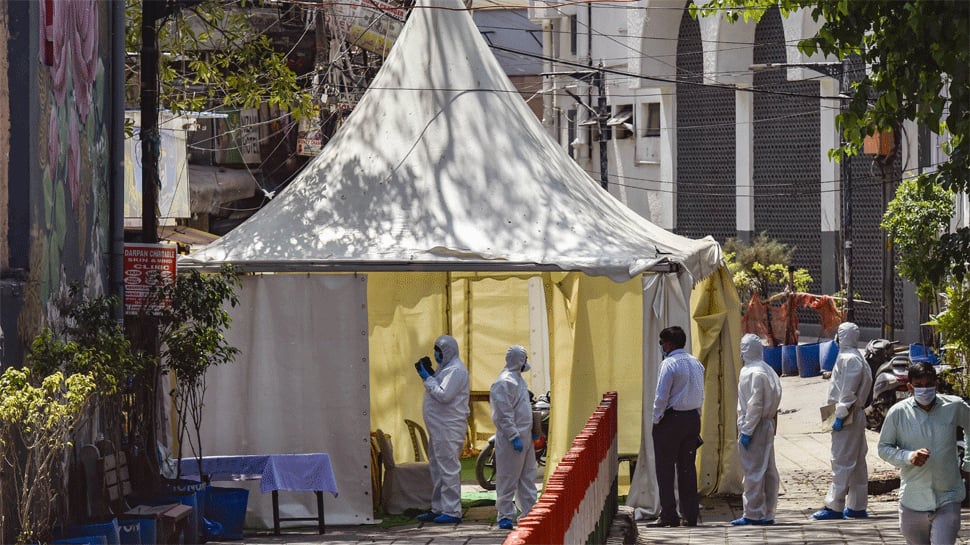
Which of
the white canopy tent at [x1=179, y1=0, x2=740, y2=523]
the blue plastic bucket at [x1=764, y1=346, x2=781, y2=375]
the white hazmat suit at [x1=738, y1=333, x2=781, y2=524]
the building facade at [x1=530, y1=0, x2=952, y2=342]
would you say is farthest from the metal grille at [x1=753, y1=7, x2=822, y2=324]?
the white hazmat suit at [x1=738, y1=333, x2=781, y2=524]

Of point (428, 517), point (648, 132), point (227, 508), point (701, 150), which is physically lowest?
point (428, 517)

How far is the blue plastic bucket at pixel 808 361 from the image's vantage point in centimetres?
2520

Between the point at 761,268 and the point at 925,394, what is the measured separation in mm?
20127

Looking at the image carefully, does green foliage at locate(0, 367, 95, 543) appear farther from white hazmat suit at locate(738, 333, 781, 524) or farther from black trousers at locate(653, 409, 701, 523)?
white hazmat suit at locate(738, 333, 781, 524)

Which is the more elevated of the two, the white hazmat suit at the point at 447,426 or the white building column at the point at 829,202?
the white building column at the point at 829,202

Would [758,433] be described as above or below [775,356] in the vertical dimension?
above

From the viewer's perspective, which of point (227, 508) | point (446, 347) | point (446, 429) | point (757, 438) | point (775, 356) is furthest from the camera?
point (775, 356)

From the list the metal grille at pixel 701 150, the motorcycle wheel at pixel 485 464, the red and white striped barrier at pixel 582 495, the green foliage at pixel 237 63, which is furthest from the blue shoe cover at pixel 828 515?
the metal grille at pixel 701 150

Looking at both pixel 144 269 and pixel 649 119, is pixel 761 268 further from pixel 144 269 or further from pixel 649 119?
pixel 144 269

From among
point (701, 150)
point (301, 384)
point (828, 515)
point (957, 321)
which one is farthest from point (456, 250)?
point (701, 150)

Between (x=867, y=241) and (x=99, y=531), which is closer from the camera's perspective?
(x=99, y=531)

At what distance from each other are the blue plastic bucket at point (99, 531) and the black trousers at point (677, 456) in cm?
495

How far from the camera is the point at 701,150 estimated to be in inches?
1442

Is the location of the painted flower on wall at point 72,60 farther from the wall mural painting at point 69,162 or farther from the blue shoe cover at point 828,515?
the blue shoe cover at point 828,515
